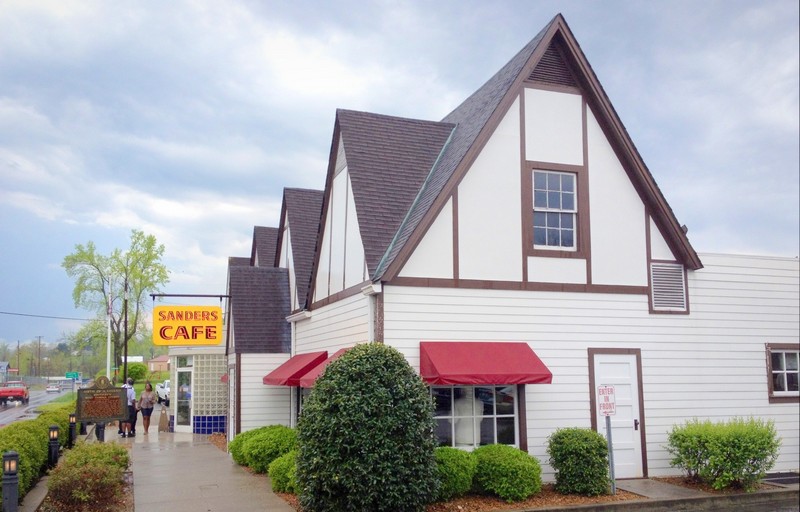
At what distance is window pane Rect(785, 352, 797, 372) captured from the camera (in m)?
15.9

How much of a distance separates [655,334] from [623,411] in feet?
5.72

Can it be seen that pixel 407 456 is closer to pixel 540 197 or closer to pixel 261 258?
pixel 540 197

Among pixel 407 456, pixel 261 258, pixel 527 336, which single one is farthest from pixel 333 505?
pixel 261 258

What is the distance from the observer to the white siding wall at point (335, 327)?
14031 millimetres

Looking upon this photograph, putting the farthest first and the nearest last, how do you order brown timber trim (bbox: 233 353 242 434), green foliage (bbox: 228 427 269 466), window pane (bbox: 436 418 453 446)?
brown timber trim (bbox: 233 353 242 434), green foliage (bbox: 228 427 269 466), window pane (bbox: 436 418 453 446)

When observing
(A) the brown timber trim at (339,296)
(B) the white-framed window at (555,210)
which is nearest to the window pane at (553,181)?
(B) the white-framed window at (555,210)

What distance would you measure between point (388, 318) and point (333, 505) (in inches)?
139

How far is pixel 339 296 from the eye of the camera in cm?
1575

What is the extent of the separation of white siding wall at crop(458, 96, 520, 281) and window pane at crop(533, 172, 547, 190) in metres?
0.46

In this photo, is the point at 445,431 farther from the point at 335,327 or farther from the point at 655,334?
the point at 655,334

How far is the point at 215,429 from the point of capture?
26.9 metres

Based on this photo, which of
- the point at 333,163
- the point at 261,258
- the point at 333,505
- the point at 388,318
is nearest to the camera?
the point at 333,505

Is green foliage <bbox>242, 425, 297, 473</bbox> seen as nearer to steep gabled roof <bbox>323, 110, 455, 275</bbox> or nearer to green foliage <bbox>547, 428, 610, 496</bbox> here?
steep gabled roof <bbox>323, 110, 455, 275</bbox>

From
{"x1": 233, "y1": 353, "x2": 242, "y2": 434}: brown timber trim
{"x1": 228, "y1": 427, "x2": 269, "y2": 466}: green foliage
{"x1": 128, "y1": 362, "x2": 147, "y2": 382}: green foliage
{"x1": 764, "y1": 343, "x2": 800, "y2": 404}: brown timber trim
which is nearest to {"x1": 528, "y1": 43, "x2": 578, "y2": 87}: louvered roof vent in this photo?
{"x1": 764, "y1": 343, "x2": 800, "y2": 404}: brown timber trim
